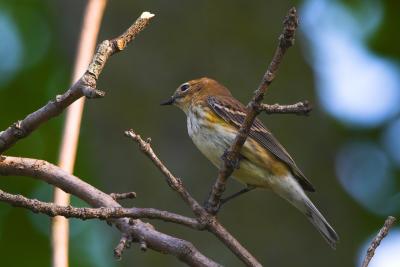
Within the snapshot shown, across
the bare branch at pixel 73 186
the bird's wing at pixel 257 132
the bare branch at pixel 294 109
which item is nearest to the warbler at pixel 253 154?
the bird's wing at pixel 257 132

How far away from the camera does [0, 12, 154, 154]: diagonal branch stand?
2.08m

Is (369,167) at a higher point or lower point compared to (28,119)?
lower

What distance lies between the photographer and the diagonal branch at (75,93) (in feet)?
6.81

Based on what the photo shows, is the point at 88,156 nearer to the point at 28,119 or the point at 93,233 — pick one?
the point at 93,233

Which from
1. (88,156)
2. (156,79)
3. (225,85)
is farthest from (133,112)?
(88,156)

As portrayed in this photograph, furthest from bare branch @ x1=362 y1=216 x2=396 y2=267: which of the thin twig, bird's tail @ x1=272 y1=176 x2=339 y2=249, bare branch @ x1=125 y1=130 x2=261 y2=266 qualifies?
bird's tail @ x1=272 y1=176 x2=339 y2=249

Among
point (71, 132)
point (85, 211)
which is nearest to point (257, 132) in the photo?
point (71, 132)

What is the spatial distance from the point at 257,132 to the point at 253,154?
0.31 metres

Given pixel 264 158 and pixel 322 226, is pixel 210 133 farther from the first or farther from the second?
pixel 322 226

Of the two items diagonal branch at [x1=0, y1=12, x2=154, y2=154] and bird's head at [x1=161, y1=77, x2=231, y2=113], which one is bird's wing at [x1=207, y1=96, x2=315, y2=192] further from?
diagonal branch at [x1=0, y1=12, x2=154, y2=154]

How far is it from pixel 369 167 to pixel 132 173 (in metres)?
2.53

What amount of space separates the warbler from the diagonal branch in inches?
73.6

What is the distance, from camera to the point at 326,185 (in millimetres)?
5695

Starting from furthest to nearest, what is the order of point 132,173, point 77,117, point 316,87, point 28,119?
1. point 316,87
2. point 132,173
3. point 77,117
4. point 28,119
